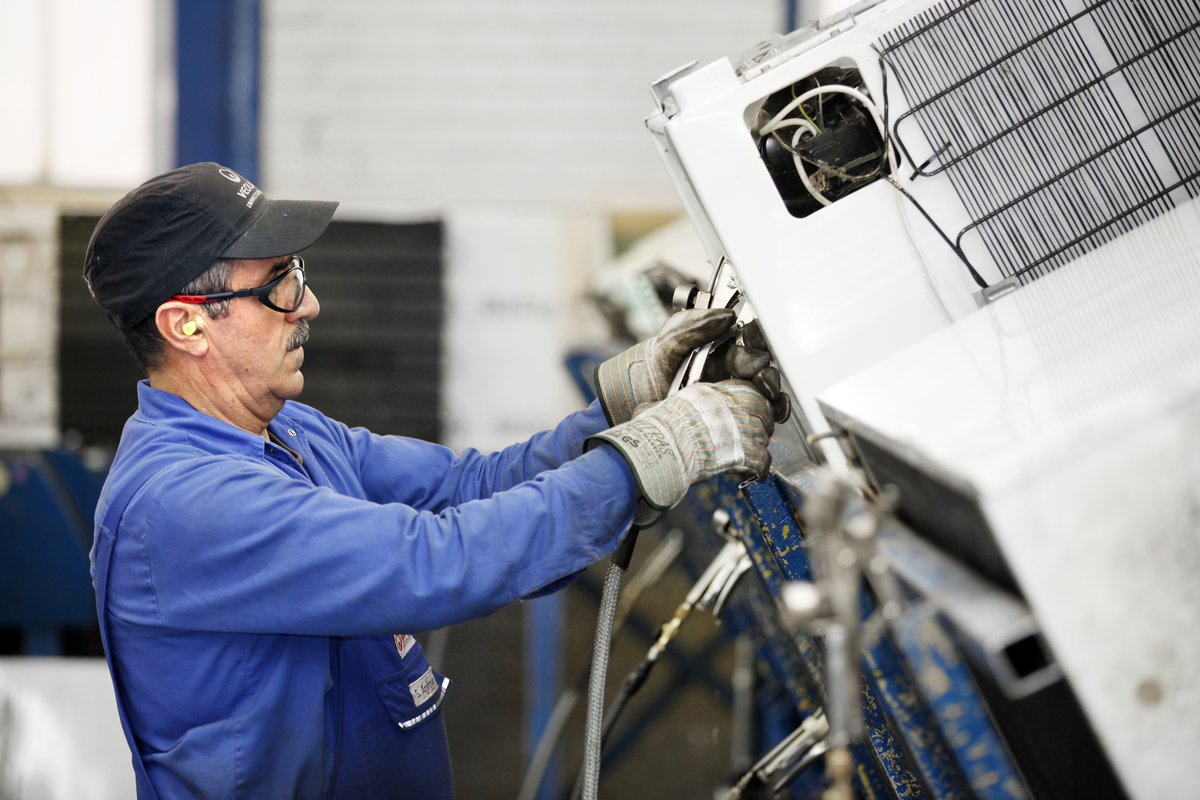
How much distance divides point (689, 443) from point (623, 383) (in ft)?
1.02

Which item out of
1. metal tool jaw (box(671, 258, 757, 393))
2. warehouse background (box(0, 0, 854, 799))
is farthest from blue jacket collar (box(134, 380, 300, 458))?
A: warehouse background (box(0, 0, 854, 799))

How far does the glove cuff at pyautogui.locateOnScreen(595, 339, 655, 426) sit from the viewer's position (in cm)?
150

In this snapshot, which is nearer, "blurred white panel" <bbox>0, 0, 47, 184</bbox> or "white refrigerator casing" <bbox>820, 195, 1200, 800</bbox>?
"white refrigerator casing" <bbox>820, 195, 1200, 800</bbox>

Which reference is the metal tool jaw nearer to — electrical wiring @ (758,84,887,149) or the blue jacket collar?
electrical wiring @ (758,84,887,149)

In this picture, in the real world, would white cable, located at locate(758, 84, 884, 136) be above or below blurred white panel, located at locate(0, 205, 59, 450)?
below

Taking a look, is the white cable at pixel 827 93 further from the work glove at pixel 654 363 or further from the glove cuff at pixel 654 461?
the glove cuff at pixel 654 461

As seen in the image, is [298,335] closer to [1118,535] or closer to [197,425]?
[197,425]

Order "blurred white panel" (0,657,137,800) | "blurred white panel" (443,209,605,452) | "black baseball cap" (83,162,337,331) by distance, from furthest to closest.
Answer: "blurred white panel" (443,209,605,452), "blurred white panel" (0,657,137,800), "black baseball cap" (83,162,337,331)

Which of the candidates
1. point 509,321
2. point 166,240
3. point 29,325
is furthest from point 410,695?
point 29,325

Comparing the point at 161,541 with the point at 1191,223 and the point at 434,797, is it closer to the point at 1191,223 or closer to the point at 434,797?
the point at 434,797

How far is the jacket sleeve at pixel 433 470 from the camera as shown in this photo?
164cm

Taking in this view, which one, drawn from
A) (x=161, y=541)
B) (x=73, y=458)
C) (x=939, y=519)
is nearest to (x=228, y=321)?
(x=161, y=541)

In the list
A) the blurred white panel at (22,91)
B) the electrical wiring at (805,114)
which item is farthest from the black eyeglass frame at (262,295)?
the blurred white panel at (22,91)

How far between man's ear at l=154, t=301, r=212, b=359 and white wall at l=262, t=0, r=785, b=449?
2.91 metres
